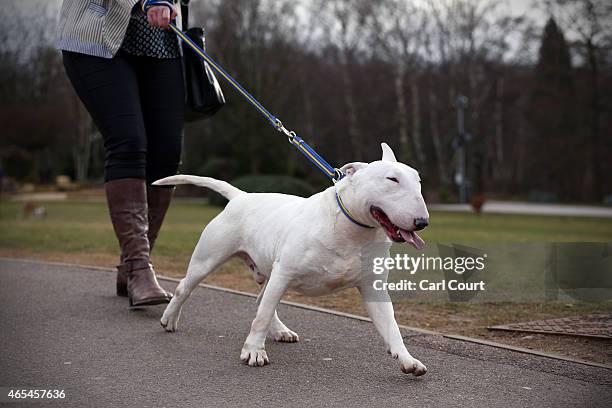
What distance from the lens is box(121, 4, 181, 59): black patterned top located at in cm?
488

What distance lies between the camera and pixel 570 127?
133ft

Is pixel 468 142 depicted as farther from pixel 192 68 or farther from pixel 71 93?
pixel 192 68

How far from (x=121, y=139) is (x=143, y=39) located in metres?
0.72

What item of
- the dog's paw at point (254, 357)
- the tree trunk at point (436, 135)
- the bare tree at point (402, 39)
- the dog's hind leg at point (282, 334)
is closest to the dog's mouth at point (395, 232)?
the dog's paw at point (254, 357)

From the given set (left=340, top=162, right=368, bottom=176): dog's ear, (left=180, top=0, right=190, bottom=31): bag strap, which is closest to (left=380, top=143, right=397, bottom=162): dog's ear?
(left=340, top=162, right=368, bottom=176): dog's ear

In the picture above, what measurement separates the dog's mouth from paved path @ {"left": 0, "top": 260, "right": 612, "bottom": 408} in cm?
64

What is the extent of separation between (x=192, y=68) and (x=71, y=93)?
151 feet

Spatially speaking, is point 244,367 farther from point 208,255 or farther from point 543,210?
point 543,210

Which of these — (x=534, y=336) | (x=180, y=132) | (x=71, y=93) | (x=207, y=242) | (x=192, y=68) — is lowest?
(x=534, y=336)

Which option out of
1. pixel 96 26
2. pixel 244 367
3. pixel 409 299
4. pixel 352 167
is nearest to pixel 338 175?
pixel 352 167

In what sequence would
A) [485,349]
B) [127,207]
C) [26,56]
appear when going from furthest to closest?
1. [26,56]
2. [127,207]
3. [485,349]

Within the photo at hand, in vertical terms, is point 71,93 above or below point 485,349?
above

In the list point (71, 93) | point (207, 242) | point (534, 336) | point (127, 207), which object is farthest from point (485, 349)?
point (71, 93)

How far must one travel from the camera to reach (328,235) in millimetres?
3379
